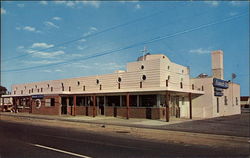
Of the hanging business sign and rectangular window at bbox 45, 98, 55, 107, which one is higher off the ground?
the hanging business sign

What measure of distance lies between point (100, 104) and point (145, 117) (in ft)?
24.7

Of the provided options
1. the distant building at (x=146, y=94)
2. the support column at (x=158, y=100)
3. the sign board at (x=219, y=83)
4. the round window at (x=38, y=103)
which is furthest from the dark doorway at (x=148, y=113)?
the round window at (x=38, y=103)

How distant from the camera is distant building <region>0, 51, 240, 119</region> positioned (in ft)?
95.8

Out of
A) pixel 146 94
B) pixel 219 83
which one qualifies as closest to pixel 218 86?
pixel 219 83

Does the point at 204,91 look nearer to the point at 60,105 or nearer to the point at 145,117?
the point at 145,117

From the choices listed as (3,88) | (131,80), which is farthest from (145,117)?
(3,88)

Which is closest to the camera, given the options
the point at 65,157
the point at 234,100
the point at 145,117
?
the point at 65,157

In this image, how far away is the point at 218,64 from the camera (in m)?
37.8

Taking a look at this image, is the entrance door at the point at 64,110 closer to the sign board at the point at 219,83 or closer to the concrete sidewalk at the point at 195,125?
the concrete sidewalk at the point at 195,125

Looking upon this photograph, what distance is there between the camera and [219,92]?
35188mm

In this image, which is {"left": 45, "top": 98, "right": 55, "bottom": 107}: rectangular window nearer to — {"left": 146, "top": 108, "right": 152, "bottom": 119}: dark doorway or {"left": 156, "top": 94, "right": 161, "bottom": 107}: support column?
{"left": 146, "top": 108, "right": 152, "bottom": 119}: dark doorway

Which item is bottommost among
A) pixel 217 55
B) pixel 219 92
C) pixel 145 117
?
pixel 145 117

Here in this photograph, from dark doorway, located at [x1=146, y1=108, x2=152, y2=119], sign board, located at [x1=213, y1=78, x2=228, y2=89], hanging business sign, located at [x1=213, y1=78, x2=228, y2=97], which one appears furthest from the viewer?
hanging business sign, located at [x1=213, y1=78, x2=228, y2=97]

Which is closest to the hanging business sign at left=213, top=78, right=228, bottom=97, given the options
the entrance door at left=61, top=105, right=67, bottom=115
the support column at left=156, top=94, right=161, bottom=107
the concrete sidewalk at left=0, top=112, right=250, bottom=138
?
the concrete sidewalk at left=0, top=112, right=250, bottom=138
